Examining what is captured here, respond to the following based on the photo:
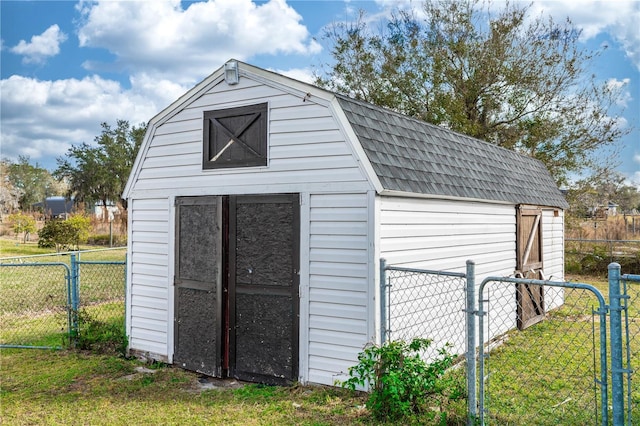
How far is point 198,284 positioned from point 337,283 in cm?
190

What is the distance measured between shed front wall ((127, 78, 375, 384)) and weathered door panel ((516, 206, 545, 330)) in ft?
14.5

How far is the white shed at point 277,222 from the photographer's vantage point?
197 inches

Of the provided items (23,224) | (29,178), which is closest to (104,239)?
(23,224)

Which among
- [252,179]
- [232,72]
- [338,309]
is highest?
[232,72]

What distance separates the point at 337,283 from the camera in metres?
5.05

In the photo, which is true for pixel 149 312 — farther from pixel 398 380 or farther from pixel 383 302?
pixel 398 380

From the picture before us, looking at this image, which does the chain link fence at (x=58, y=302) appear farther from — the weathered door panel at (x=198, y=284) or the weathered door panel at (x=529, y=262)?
the weathered door panel at (x=529, y=262)

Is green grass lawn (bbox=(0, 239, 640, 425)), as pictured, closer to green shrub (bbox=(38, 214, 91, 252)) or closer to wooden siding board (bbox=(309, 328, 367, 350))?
wooden siding board (bbox=(309, 328, 367, 350))

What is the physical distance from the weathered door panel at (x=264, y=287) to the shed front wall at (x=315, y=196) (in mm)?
126

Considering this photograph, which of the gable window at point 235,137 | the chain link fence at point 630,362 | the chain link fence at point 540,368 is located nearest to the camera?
the chain link fence at point 630,362

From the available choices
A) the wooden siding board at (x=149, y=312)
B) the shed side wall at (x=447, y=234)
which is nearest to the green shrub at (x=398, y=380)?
the shed side wall at (x=447, y=234)

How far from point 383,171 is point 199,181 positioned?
242 centimetres

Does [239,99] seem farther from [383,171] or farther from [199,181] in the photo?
[383,171]

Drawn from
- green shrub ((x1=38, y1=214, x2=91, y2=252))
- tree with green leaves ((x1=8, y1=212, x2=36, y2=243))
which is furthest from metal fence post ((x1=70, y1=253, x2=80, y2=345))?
tree with green leaves ((x1=8, y1=212, x2=36, y2=243))
